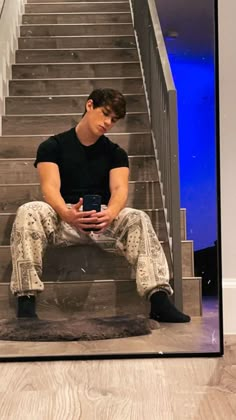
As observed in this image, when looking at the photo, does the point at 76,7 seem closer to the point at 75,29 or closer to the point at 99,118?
the point at 75,29

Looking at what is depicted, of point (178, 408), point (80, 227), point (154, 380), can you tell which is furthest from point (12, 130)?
point (178, 408)

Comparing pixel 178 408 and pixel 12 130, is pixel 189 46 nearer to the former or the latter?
pixel 12 130

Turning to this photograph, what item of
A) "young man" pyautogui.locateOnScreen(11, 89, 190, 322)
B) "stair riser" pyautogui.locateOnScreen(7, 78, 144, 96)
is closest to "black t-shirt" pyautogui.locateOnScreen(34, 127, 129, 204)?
"young man" pyautogui.locateOnScreen(11, 89, 190, 322)

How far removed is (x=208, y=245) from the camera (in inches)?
65.9

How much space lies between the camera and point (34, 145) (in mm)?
1693

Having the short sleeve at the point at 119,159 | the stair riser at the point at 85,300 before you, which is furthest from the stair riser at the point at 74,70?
the stair riser at the point at 85,300

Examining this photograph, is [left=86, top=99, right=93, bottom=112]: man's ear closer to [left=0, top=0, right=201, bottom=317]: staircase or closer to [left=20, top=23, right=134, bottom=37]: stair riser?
[left=0, top=0, right=201, bottom=317]: staircase

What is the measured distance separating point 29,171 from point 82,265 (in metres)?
0.32

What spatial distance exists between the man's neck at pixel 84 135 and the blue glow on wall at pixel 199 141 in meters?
0.27

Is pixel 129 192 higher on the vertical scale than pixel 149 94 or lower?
lower

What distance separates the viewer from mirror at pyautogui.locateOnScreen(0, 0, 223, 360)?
1.64 meters

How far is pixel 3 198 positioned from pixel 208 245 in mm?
622

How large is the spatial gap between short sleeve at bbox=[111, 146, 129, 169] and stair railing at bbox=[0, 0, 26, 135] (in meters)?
0.38

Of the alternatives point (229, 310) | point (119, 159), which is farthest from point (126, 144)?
point (229, 310)
